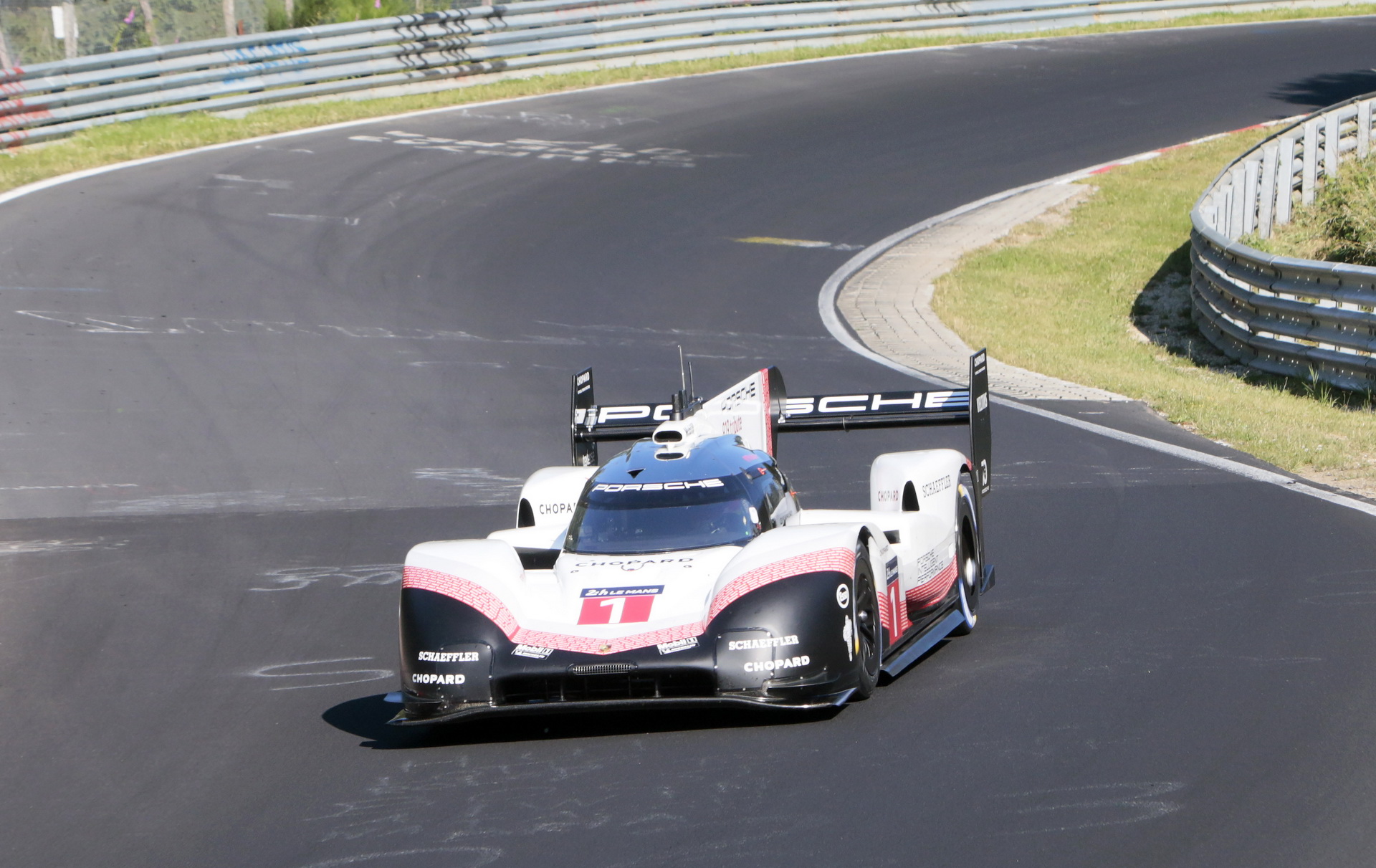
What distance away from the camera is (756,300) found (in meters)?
18.9

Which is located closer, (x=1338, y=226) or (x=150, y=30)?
(x=1338, y=226)

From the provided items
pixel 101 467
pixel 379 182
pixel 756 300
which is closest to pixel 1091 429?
pixel 756 300

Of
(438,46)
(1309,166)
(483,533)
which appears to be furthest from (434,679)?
(438,46)

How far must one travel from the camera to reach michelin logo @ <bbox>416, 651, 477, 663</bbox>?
706 cm

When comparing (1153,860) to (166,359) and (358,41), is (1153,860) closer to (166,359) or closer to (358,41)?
(166,359)

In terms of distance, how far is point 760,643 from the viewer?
6934 millimetres

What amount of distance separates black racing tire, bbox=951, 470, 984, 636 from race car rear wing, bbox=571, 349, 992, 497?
0.80 ft

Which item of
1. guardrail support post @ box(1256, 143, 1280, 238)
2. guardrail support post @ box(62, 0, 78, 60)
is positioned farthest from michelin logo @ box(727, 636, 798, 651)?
guardrail support post @ box(62, 0, 78, 60)

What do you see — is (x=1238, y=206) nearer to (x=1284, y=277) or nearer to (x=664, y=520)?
(x=1284, y=277)

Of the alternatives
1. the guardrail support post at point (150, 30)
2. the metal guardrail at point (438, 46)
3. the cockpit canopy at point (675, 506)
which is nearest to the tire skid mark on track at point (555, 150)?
the metal guardrail at point (438, 46)

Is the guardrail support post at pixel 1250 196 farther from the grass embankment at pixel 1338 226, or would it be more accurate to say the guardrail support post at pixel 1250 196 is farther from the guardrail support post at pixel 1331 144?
the guardrail support post at pixel 1331 144

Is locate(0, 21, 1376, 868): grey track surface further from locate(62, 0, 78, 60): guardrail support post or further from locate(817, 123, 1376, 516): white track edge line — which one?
locate(62, 0, 78, 60): guardrail support post

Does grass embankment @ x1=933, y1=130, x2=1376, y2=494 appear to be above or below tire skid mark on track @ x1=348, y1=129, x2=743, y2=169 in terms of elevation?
below

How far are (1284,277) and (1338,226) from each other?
5132mm
